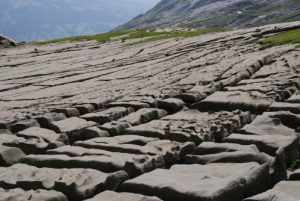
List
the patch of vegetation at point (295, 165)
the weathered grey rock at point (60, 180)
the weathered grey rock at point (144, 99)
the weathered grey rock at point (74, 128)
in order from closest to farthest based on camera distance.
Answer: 1. the weathered grey rock at point (60, 180)
2. the patch of vegetation at point (295, 165)
3. the weathered grey rock at point (74, 128)
4. the weathered grey rock at point (144, 99)

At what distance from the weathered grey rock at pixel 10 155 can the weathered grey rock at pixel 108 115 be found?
2166 mm

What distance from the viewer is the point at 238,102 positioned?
10.1m

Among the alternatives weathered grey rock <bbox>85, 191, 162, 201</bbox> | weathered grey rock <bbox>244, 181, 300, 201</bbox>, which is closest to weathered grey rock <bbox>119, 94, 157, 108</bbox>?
weathered grey rock <bbox>85, 191, 162, 201</bbox>

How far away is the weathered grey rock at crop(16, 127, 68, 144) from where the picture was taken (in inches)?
353

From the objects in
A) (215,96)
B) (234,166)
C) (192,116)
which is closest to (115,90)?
(215,96)

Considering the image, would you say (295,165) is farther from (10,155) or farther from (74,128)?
(10,155)

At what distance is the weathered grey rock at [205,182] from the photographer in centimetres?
544

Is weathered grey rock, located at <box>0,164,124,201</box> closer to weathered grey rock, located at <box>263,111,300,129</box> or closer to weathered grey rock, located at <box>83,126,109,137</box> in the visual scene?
weathered grey rock, located at <box>83,126,109,137</box>

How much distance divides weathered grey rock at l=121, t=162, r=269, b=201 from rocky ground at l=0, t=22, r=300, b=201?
0.01m

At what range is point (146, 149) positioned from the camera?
752 centimetres

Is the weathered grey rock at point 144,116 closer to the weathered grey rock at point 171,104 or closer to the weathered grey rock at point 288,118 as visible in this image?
the weathered grey rock at point 171,104

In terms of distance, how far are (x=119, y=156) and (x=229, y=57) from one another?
10.7 meters

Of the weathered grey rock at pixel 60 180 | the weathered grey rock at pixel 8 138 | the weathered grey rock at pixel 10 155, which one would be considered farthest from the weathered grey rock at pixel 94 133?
the weathered grey rock at pixel 60 180

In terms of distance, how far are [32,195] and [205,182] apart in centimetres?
208
